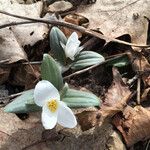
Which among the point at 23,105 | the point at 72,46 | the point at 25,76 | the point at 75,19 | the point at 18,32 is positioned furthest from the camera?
the point at 75,19

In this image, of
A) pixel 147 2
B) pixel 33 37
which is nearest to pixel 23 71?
pixel 33 37

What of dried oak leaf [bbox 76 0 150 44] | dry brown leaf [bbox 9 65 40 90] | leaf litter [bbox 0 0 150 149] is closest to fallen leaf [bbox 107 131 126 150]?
leaf litter [bbox 0 0 150 149]

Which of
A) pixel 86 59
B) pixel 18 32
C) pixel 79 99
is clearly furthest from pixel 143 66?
pixel 18 32

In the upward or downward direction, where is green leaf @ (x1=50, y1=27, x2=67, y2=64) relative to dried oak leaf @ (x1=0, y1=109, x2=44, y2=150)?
upward

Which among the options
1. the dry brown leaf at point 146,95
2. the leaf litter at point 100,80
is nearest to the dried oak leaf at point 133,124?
the leaf litter at point 100,80

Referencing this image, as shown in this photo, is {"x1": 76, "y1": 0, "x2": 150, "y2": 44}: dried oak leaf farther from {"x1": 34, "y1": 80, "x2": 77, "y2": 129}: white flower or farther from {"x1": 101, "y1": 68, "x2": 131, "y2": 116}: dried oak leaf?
{"x1": 34, "y1": 80, "x2": 77, "y2": 129}: white flower

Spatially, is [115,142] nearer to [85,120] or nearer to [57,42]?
[85,120]

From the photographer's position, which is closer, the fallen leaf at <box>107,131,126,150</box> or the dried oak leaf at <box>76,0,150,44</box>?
the fallen leaf at <box>107,131,126,150</box>
